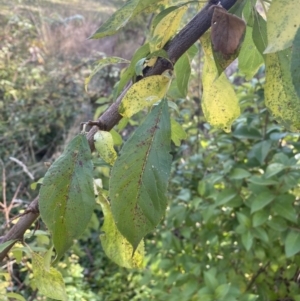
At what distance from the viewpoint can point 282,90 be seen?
0.31 metres

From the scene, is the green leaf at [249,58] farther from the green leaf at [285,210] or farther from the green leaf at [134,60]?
the green leaf at [285,210]

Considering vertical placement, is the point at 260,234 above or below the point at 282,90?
below

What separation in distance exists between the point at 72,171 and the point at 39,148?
2375 mm

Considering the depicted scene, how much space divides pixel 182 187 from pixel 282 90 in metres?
1.12

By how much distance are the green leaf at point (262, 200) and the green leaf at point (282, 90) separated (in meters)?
0.59

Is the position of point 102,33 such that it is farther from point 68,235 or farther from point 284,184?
point 284,184

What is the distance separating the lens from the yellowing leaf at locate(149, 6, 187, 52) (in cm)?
31

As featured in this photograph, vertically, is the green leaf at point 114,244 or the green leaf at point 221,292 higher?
the green leaf at point 114,244

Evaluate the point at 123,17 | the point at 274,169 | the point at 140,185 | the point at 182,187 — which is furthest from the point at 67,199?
the point at 182,187

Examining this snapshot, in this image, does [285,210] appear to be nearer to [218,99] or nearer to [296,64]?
[218,99]

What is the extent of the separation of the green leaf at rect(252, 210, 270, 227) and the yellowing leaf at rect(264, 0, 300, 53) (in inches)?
28.3

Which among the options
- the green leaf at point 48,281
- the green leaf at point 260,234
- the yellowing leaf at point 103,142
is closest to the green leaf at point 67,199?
the yellowing leaf at point 103,142

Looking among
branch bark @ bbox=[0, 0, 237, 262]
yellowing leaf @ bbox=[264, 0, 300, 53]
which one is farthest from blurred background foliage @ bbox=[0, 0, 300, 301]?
yellowing leaf @ bbox=[264, 0, 300, 53]

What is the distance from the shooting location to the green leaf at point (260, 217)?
89cm
